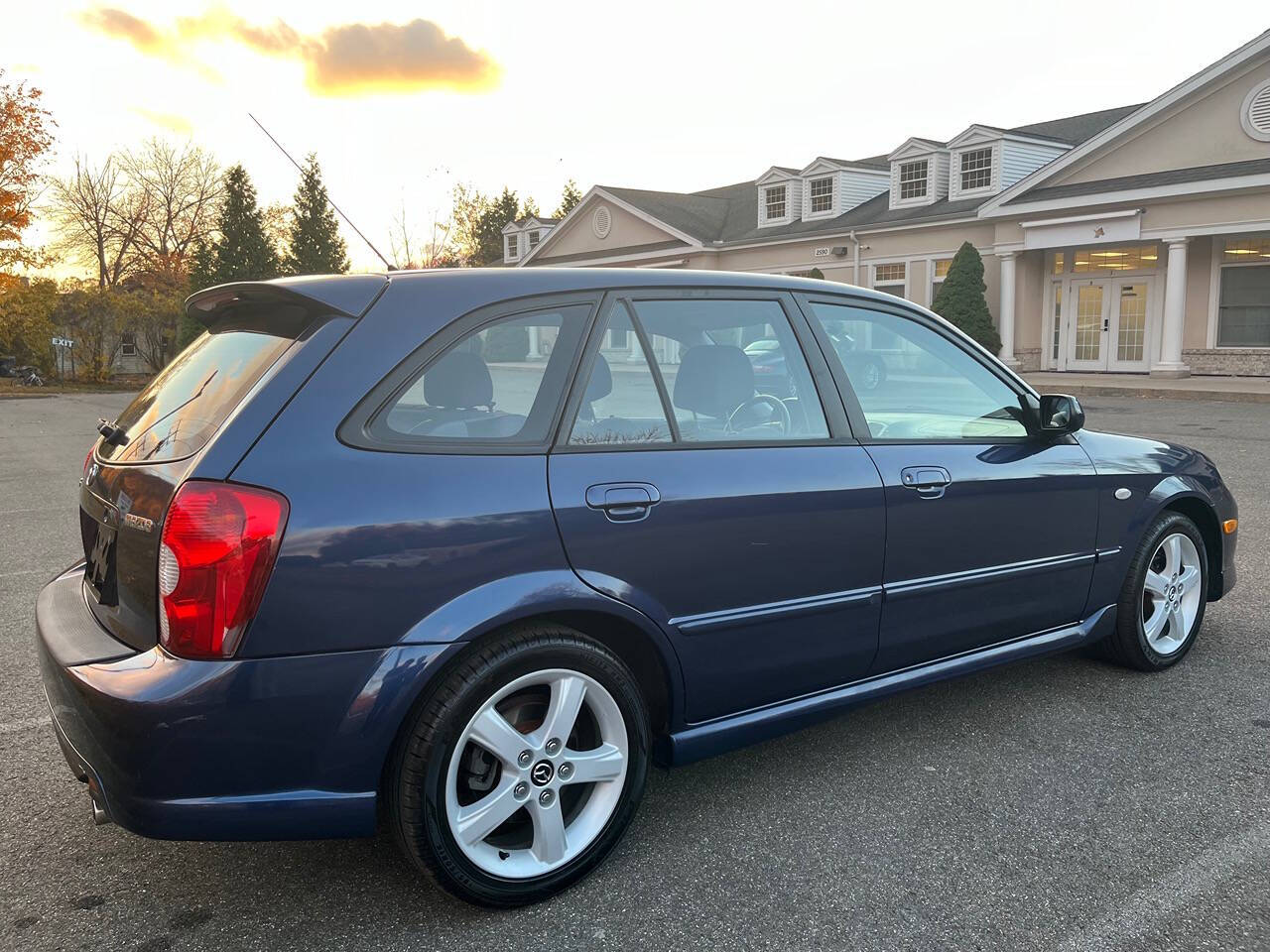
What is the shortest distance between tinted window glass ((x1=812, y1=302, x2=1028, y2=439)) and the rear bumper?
177cm

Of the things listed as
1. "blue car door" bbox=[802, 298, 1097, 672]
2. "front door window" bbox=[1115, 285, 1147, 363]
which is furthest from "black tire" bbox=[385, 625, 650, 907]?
"front door window" bbox=[1115, 285, 1147, 363]

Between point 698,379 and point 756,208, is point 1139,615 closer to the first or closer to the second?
point 698,379

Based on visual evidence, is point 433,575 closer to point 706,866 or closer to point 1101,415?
point 706,866

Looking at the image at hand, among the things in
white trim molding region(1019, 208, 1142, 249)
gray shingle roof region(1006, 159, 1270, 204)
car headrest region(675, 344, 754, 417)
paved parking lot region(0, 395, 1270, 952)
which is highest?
gray shingle roof region(1006, 159, 1270, 204)

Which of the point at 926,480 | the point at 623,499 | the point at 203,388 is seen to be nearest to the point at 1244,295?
the point at 926,480

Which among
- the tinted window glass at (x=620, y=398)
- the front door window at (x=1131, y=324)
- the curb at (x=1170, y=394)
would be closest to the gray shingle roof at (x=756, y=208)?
the front door window at (x=1131, y=324)

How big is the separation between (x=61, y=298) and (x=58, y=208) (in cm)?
2050

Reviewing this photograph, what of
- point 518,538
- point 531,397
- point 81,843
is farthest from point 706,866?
point 81,843

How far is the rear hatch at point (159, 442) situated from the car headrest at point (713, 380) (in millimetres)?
1048

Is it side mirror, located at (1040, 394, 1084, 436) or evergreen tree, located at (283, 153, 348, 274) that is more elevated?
evergreen tree, located at (283, 153, 348, 274)

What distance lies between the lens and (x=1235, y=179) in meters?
20.2

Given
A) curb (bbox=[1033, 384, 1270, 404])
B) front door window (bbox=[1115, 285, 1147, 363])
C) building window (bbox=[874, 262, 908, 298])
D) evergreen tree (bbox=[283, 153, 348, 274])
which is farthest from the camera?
evergreen tree (bbox=[283, 153, 348, 274])

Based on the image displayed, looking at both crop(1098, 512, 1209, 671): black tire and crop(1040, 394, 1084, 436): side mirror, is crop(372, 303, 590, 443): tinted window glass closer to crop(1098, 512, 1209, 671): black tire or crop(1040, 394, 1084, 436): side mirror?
crop(1040, 394, 1084, 436): side mirror

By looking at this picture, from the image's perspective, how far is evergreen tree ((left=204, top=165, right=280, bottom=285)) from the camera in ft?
150
